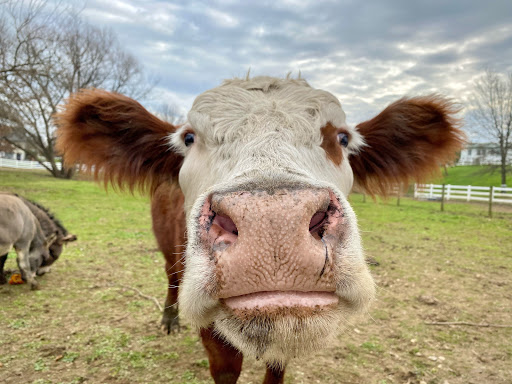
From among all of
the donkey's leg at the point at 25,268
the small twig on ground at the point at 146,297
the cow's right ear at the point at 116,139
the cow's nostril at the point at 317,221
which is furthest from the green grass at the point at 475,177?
the cow's nostril at the point at 317,221

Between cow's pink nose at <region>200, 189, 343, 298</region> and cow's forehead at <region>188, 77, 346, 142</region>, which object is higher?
cow's forehead at <region>188, 77, 346, 142</region>

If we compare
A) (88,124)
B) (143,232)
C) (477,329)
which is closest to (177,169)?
(88,124)

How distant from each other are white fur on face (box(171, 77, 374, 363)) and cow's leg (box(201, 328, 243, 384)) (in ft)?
3.17

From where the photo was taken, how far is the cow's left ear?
122 inches

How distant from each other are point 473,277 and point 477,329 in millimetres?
2429

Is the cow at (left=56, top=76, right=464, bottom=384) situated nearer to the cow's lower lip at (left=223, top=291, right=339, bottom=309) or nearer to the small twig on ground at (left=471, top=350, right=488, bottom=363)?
the cow's lower lip at (left=223, top=291, right=339, bottom=309)

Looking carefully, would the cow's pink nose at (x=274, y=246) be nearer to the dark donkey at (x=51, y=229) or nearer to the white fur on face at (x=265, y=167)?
the white fur on face at (x=265, y=167)

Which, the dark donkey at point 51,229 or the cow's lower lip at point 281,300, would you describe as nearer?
the cow's lower lip at point 281,300

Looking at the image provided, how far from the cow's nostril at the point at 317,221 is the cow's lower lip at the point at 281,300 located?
0.78 feet

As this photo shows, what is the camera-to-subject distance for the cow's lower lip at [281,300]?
1195 mm

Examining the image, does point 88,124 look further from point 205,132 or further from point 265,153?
point 265,153

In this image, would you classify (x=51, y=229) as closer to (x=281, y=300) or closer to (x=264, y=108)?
(x=264, y=108)

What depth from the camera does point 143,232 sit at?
10070 mm

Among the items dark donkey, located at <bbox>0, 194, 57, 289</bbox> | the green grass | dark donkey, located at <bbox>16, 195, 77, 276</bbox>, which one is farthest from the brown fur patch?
the green grass
